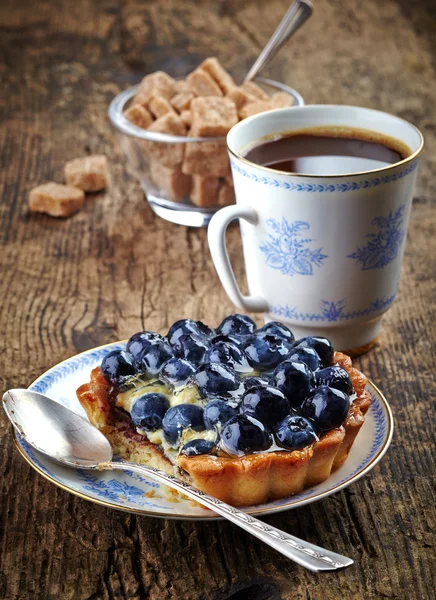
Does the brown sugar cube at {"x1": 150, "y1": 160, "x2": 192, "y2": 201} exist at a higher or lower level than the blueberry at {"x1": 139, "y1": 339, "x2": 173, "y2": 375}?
lower

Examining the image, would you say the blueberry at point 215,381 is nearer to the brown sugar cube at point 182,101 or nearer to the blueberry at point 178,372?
the blueberry at point 178,372

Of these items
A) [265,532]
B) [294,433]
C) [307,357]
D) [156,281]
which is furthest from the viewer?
[156,281]

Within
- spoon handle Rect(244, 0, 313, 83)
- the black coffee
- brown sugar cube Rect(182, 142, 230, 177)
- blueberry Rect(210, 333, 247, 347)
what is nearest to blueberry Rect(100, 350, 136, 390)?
blueberry Rect(210, 333, 247, 347)

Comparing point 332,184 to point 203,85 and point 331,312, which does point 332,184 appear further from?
point 203,85

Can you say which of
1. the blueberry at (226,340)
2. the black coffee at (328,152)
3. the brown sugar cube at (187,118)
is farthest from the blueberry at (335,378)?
the brown sugar cube at (187,118)

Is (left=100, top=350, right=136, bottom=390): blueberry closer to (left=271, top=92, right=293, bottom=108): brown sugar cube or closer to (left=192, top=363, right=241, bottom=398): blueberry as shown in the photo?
(left=192, top=363, right=241, bottom=398): blueberry

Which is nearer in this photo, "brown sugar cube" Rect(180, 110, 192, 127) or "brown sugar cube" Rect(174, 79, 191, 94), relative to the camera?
"brown sugar cube" Rect(180, 110, 192, 127)

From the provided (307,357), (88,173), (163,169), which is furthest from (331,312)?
A: (88,173)
